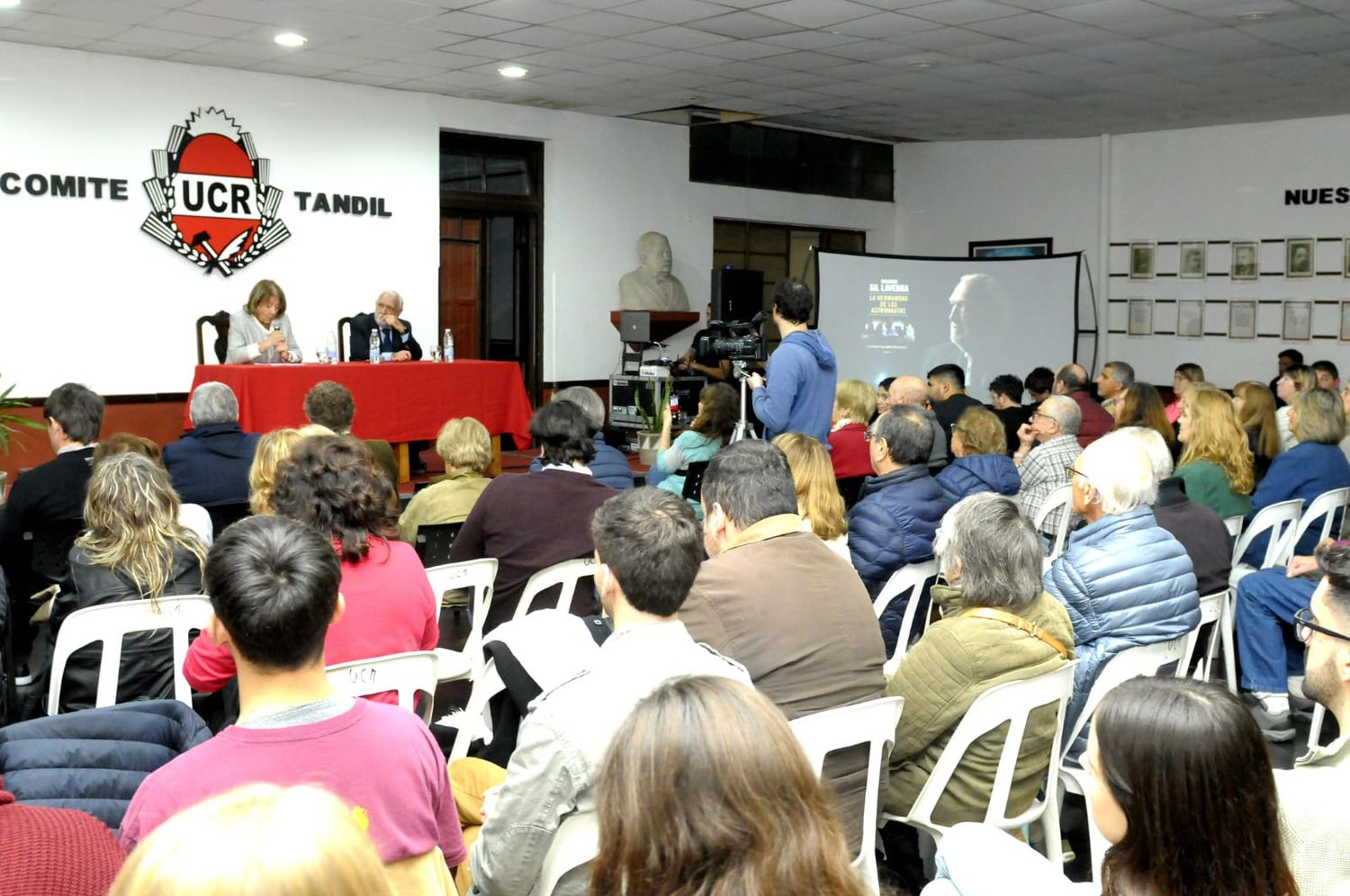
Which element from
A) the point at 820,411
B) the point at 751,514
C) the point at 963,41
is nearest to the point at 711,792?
the point at 751,514

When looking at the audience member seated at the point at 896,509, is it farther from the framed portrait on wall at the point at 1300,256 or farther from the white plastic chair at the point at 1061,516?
the framed portrait on wall at the point at 1300,256

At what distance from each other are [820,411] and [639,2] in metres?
3.41

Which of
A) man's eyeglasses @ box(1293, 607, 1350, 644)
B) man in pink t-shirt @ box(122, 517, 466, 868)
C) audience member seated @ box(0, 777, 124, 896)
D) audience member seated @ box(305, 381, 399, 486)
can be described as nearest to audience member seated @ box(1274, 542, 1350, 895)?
man's eyeglasses @ box(1293, 607, 1350, 644)

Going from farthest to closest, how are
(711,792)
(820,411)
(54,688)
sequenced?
(820,411) → (54,688) → (711,792)

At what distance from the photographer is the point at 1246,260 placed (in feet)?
38.1

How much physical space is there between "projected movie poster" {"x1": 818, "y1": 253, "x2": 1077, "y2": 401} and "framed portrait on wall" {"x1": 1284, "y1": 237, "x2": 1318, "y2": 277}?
1.90 meters

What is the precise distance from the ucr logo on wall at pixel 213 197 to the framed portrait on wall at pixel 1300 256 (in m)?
8.83

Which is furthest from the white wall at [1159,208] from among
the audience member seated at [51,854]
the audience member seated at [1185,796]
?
the audience member seated at [51,854]

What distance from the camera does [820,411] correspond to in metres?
5.06

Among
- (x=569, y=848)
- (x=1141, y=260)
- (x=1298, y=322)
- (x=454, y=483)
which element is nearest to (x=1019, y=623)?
(x=569, y=848)

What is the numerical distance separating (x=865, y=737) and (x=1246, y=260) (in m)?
10.8

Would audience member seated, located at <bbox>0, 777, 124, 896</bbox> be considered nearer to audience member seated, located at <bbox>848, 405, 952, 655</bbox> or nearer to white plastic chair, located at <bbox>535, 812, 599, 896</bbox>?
white plastic chair, located at <bbox>535, 812, 599, 896</bbox>

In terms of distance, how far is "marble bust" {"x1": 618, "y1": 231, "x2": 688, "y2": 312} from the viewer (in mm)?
11562

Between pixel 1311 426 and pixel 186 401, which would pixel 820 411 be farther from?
pixel 186 401
